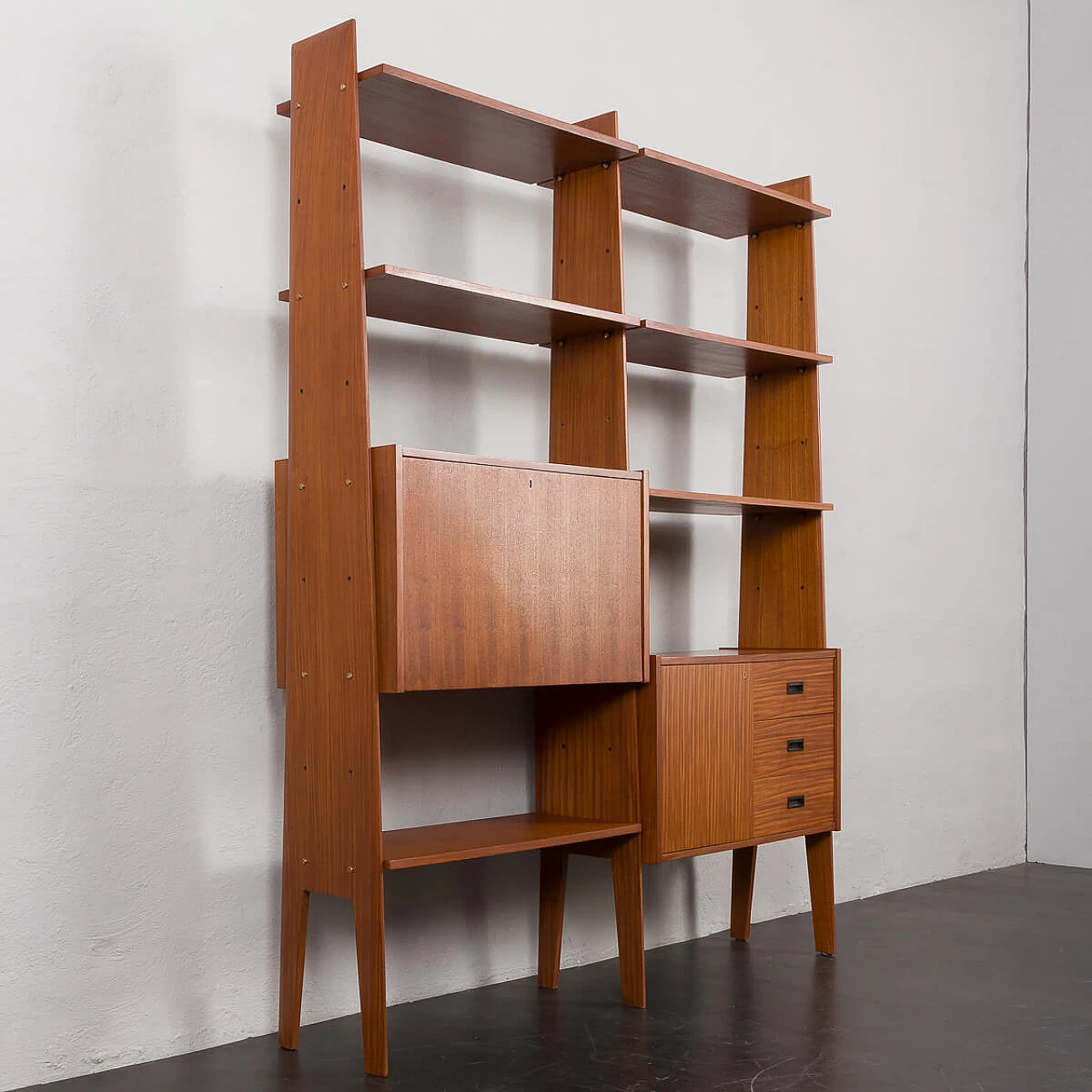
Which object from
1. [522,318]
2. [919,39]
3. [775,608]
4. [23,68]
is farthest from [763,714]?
[919,39]

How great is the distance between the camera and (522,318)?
3016 millimetres

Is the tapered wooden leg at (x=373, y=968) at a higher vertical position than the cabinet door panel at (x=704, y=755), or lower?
lower

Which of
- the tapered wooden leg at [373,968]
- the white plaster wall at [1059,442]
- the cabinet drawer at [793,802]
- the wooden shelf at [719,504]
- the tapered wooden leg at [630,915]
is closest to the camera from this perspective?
the tapered wooden leg at [373,968]

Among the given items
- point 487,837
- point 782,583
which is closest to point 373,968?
point 487,837

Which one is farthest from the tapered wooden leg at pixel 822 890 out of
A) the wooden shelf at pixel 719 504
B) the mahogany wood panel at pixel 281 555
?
the mahogany wood panel at pixel 281 555

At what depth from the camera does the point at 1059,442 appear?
5230mm

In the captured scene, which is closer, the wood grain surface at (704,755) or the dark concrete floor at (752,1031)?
the dark concrete floor at (752,1031)

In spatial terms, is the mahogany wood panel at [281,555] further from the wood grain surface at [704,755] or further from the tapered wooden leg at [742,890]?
the tapered wooden leg at [742,890]

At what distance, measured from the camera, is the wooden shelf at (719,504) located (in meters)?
3.18

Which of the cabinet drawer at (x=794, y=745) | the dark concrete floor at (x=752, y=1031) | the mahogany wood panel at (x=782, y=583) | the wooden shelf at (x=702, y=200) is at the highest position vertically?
the wooden shelf at (x=702, y=200)

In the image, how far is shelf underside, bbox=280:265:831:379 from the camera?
2.73 meters

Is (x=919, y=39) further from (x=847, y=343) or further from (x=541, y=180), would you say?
(x=541, y=180)

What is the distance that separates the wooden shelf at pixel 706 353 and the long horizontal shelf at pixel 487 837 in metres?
1.14

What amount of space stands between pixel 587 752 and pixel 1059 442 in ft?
9.65
